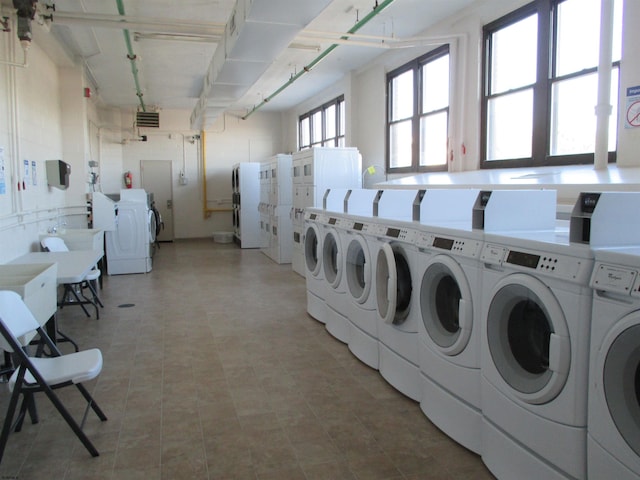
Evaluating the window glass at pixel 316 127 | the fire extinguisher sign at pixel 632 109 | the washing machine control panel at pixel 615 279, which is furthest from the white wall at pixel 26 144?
the window glass at pixel 316 127

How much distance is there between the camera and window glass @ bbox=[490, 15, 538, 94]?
16.8 ft

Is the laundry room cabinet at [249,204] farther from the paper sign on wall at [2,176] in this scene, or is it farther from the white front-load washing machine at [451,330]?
the white front-load washing machine at [451,330]

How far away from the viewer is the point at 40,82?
6.16m

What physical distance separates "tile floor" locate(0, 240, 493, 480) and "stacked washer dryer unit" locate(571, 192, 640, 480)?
0.82 meters

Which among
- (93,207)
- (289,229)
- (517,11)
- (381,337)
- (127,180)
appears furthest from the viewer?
(127,180)

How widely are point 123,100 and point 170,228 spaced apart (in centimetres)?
335

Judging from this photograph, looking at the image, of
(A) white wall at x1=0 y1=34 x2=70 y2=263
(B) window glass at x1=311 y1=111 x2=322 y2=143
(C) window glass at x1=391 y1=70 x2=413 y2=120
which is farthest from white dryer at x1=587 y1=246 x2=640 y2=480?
(B) window glass at x1=311 y1=111 x2=322 y2=143

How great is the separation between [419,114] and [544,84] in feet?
7.71

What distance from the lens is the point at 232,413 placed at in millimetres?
3062

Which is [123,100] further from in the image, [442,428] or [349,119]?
[442,428]

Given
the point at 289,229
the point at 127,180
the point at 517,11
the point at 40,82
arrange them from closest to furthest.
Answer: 1. the point at 517,11
2. the point at 40,82
3. the point at 289,229
4. the point at 127,180

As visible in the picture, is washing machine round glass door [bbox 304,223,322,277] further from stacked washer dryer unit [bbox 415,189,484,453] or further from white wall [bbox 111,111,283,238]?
white wall [bbox 111,111,283,238]

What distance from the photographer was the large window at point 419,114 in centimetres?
668

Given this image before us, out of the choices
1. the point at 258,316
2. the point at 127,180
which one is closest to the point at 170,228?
the point at 127,180
